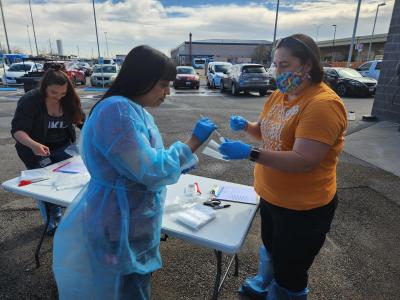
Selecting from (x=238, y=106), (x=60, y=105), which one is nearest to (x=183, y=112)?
(x=238, y=106)

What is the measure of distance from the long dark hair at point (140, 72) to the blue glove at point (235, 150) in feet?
1.67

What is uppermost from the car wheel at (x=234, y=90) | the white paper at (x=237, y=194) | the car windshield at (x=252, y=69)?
the car windshield at (x=252, y=69)

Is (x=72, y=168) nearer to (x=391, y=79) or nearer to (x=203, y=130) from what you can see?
(x=203, y=130)

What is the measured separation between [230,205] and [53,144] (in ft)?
6.55

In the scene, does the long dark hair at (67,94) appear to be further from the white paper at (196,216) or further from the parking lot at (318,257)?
the white paper at (196,216)

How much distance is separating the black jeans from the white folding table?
0.23 metres

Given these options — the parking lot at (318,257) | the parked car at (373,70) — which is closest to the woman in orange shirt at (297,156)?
the parking lot at (318,257)

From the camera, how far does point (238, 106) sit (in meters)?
12.4

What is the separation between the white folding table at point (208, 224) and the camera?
5.97ft

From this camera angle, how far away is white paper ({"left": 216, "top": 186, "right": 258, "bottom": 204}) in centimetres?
235

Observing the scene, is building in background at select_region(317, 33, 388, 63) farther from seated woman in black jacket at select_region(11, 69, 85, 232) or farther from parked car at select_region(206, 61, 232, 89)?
seated woman in black jacket at select_region(11, 69, 85, 232)

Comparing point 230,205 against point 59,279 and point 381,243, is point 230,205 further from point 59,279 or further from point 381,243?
point 381,243

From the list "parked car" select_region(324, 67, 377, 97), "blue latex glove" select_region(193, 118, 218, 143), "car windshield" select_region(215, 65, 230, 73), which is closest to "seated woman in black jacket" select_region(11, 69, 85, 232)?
→ "blue latex glove" select_region(193, 118, 218, 143)

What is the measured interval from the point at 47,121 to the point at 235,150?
2169mm
